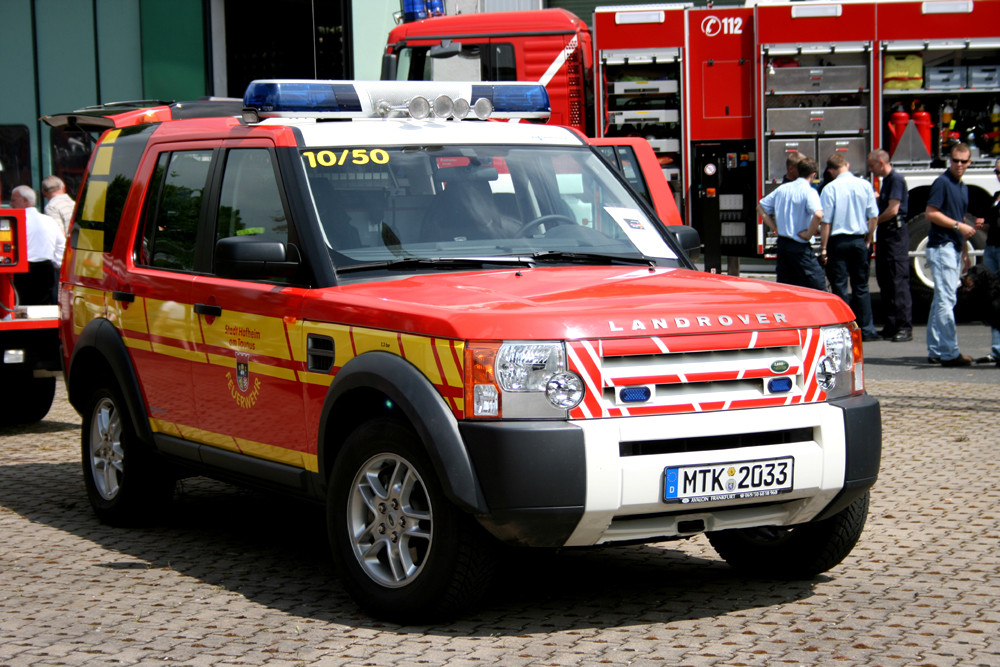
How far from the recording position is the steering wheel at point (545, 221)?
595cm

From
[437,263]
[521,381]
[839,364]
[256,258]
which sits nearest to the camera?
[521,381]

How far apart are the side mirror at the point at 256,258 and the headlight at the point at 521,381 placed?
1171mm

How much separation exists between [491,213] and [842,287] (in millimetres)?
8988

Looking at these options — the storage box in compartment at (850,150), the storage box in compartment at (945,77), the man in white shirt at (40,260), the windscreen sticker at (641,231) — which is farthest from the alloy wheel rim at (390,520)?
the storage box in compartment at (945,77)

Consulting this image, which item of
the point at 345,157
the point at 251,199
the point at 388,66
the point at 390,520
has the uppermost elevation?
the point at 388,66

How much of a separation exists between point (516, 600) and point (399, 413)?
3.28ft

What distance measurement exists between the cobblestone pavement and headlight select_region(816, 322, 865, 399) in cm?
84

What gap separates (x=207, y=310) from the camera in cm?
606

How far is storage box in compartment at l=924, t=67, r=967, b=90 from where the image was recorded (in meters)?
16.1

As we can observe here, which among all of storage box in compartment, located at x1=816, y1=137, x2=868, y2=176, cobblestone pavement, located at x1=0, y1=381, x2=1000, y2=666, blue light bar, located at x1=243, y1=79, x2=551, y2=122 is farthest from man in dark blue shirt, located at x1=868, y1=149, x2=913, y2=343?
blue light bar, located at x1=243, y1=79, x2=551, y2=122

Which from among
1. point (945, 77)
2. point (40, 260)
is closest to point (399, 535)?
point (40, 260)

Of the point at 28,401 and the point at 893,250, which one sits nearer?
the point at 28,401

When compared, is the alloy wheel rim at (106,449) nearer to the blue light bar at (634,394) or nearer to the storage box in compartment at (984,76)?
the blue light bar at (634,394)

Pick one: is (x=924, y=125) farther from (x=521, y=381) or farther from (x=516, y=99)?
(x=521, y=381)
